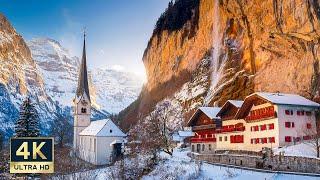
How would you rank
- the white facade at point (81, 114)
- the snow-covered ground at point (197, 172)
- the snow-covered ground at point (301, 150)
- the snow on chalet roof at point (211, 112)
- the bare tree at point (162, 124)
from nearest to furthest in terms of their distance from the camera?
the snow-covered ground at point (197, 172) < the snow-covered ground at point (301, 150) < the snow on chalet roof at point (211, 112) < the bare tree at point (162, 124) < the white facade at point (81, 114)

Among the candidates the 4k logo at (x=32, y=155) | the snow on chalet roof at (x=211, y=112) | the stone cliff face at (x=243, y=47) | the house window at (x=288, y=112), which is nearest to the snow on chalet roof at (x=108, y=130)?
the stone cliff face at (x=243, y=47)

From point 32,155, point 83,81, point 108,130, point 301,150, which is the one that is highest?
point 83,81

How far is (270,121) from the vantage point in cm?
5625

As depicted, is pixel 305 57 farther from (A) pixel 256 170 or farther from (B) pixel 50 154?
(B) pixel 50 154

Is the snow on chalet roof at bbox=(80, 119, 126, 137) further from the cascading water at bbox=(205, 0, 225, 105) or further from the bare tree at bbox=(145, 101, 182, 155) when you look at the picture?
the cascading water at bbox=(205, 0, 225, 105)

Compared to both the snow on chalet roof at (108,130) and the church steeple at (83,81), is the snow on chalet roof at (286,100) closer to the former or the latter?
the snow on chalet roof at (108,130)

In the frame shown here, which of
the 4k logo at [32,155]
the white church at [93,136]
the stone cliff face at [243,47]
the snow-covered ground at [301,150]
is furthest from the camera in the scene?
the white church at [93,136]

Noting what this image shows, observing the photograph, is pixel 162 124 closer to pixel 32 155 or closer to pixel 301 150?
pixel 301 150

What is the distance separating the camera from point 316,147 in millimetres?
47219

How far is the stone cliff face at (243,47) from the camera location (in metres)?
69.4

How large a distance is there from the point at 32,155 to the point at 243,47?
78.2 m

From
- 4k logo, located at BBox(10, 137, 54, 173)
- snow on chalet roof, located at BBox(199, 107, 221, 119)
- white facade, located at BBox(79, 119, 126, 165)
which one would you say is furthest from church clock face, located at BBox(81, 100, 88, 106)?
4k logo, located at BBox(10, 137, 54, 173)

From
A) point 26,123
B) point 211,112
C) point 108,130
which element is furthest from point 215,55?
point 26,123

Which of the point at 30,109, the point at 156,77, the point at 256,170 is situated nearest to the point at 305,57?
the point at 256,170
